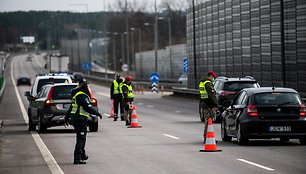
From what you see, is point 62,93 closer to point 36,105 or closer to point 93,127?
point 93,127

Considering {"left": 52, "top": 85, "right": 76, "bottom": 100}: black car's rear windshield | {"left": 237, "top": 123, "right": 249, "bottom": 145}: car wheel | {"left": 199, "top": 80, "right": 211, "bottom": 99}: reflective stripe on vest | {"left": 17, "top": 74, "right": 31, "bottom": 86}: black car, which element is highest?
{"left": 199, "top": 80, "right": 211, "bottom": 99}: reflective stripe on vest

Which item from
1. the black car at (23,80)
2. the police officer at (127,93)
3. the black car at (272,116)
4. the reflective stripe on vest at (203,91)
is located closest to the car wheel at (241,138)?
A: the black car at (272,116)

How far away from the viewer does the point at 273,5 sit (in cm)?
4278

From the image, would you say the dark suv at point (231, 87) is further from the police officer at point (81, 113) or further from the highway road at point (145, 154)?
the police officer at point (81, 113)

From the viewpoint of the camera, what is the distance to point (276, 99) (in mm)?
21219

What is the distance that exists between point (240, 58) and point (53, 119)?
71.4 ft

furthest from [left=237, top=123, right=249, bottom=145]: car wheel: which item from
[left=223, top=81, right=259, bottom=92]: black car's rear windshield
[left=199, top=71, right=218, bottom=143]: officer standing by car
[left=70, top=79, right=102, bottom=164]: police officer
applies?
[left=223, top=81, right=259, bottom=92]: black car's rear windshield

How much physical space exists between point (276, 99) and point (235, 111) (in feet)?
3.99

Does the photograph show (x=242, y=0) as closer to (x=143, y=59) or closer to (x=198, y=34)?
(x=198, y=34)

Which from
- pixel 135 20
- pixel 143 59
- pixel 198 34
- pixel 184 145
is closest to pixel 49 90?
Result: pixel 184 145

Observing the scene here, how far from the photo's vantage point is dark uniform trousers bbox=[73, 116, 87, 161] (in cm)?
1747

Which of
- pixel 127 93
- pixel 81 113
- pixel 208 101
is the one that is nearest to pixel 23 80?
pixel 127 93

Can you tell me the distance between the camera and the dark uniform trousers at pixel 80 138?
1747 cm

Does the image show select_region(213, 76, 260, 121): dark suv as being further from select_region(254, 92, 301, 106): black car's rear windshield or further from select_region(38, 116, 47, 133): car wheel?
select_region(254, 92, 301, 106): black car's rear windshield
